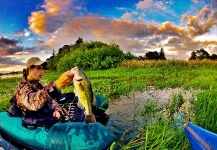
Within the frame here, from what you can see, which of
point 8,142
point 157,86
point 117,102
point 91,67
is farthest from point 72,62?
point 8,142

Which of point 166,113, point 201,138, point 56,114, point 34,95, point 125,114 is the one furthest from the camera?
point 125,114

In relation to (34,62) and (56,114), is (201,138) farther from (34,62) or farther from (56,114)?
(56,114)

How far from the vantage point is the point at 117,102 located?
31.1 feet

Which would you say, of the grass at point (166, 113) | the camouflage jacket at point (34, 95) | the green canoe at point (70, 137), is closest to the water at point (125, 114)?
the grass at point (166, 113)

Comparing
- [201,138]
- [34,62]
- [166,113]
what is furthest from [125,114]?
[201,138]

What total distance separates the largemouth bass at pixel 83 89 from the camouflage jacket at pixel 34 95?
0.92 ft

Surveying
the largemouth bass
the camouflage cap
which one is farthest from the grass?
the camouflage cap

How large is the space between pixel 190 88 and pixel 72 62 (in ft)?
67.2

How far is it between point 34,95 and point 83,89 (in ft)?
2.30

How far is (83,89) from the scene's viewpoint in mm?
4242

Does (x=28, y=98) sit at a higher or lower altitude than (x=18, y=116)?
higher

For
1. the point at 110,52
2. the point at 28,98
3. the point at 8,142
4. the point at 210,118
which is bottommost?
the point at 8,142

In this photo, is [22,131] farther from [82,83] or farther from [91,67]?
[91,67]

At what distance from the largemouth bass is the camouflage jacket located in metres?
0.28
